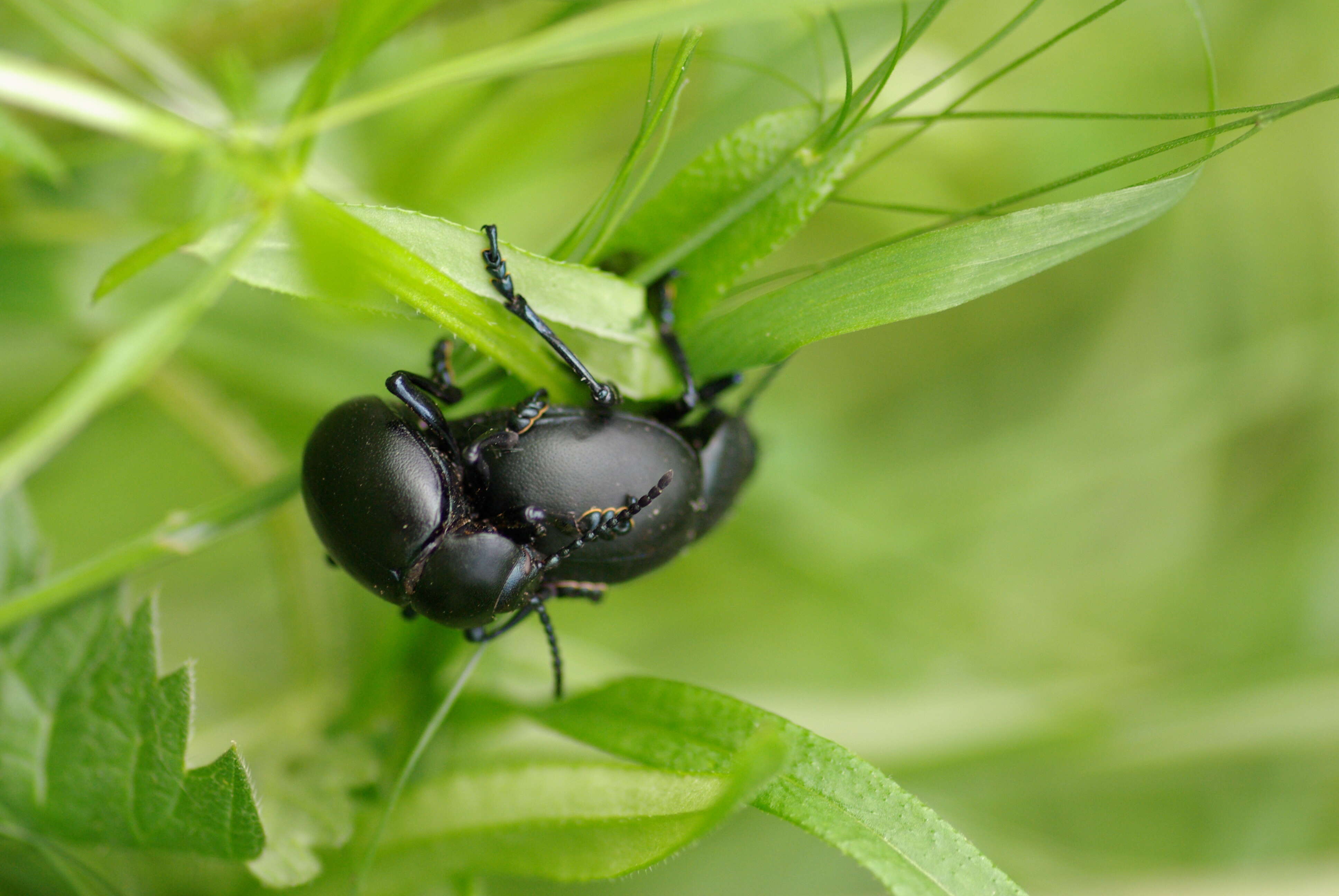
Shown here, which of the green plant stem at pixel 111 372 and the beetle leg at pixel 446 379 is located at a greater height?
the beetle leg at pixel 446 379

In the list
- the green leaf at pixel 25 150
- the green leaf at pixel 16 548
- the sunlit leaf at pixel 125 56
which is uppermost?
the sunlit leaf at pixel 125 56

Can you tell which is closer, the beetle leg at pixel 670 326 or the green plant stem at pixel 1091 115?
the green plant stem at pixel 1091 115

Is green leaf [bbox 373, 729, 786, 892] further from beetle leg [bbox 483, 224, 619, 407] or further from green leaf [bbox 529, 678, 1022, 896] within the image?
beetle leg [bbox 483, 224, 619, 407]

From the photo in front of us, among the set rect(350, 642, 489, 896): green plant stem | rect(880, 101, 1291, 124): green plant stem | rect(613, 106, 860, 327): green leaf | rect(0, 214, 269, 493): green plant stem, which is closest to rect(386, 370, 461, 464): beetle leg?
rect(350, 642, 489, 896): green plant stem

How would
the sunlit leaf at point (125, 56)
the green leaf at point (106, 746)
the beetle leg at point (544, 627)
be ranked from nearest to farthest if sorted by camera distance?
the green leaf at point (106, 746)
the beetle leg at point (544, 627)
the sunlit leaf at point (125, 56)

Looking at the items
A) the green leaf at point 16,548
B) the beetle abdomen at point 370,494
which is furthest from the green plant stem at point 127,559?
the beetle abdomen at point 370,494

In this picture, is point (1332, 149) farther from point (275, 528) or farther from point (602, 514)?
point (275, 528)

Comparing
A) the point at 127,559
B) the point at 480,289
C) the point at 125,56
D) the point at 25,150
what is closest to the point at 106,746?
the point at 127,559

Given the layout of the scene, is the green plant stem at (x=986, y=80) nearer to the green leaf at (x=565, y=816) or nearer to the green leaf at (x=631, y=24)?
the green leaf at (x=631, y=24)
